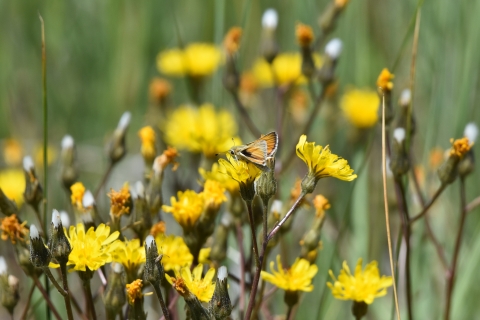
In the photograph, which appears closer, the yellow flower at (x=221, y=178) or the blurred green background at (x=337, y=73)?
the yellow flower at (x=221, y=178)

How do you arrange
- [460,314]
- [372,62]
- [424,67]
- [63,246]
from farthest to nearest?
[372,62]
[424,67]
[460,314]
[63,246]

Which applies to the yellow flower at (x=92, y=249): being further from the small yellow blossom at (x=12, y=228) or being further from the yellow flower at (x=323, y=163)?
the yellow flower at (x=323, y=163)

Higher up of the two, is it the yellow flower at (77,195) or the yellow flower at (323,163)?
the yellow flower at (77,195)

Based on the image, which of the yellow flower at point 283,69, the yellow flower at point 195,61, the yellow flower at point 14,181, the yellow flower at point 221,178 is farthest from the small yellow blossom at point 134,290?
the yellow flower at point 195,61

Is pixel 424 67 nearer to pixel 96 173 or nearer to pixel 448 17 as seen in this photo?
pixel 448 17

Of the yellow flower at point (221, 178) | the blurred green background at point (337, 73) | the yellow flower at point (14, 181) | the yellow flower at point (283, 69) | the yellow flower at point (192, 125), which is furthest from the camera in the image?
the yellow flower at point (283, 69)

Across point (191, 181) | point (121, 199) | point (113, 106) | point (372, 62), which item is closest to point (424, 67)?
point (372, 62)

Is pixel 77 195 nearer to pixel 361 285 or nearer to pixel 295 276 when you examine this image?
pixel 295 276
